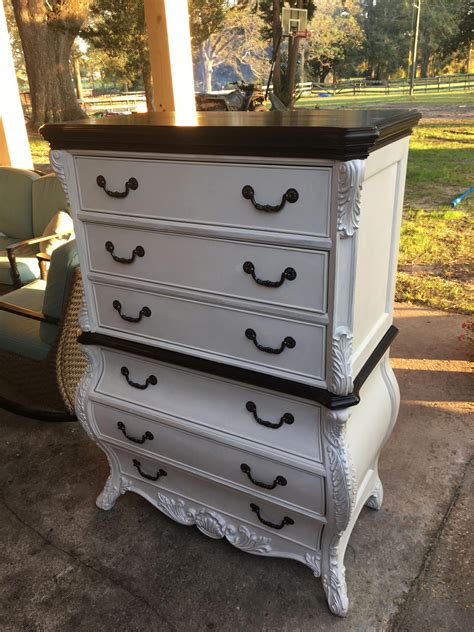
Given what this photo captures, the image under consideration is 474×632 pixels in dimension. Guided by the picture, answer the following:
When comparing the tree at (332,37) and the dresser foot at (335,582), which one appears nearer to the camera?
the dresser foot at (335,582)

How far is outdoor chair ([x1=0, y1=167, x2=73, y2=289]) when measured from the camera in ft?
12.5

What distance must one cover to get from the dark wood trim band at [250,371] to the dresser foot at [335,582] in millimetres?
515

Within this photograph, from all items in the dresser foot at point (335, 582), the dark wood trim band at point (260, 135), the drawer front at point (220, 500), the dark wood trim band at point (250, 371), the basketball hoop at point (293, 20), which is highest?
the basketball hoop at point (293, 20)

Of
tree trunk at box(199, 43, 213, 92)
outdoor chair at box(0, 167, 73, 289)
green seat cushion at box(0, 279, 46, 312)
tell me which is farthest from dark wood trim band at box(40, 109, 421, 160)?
tree trunk at box(199, 43, 213, 92)

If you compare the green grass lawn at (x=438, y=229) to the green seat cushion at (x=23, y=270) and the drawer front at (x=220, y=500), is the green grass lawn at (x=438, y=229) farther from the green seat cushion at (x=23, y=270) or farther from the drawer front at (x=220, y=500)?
the green seat cushion at (x=23, y=270)

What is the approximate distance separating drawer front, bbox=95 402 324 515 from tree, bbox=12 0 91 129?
470 inches

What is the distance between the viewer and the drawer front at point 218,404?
4.80 feet

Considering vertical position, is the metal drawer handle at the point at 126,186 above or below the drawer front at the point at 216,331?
above

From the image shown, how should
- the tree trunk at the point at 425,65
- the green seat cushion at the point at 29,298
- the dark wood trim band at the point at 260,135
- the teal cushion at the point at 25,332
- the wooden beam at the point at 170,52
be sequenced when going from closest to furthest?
the dark wood trim band at the point at 260,135 → the teal cushion at the point at 25,332 → the green seat cushion at the point at 29,298 → the wooden beam at the point at 170,52 → the tree trunk at the point at 425,65

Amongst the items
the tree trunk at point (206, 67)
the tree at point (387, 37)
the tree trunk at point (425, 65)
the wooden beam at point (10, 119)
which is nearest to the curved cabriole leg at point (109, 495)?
the wooden beam at point (10, 119)

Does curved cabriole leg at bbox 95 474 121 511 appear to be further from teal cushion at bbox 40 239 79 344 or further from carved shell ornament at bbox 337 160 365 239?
carved shell ornament at bbox 337 160 365 239

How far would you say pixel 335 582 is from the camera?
1594mm

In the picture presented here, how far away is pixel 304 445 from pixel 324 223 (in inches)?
24.5

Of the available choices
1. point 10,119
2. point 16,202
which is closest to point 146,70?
point 10,119
